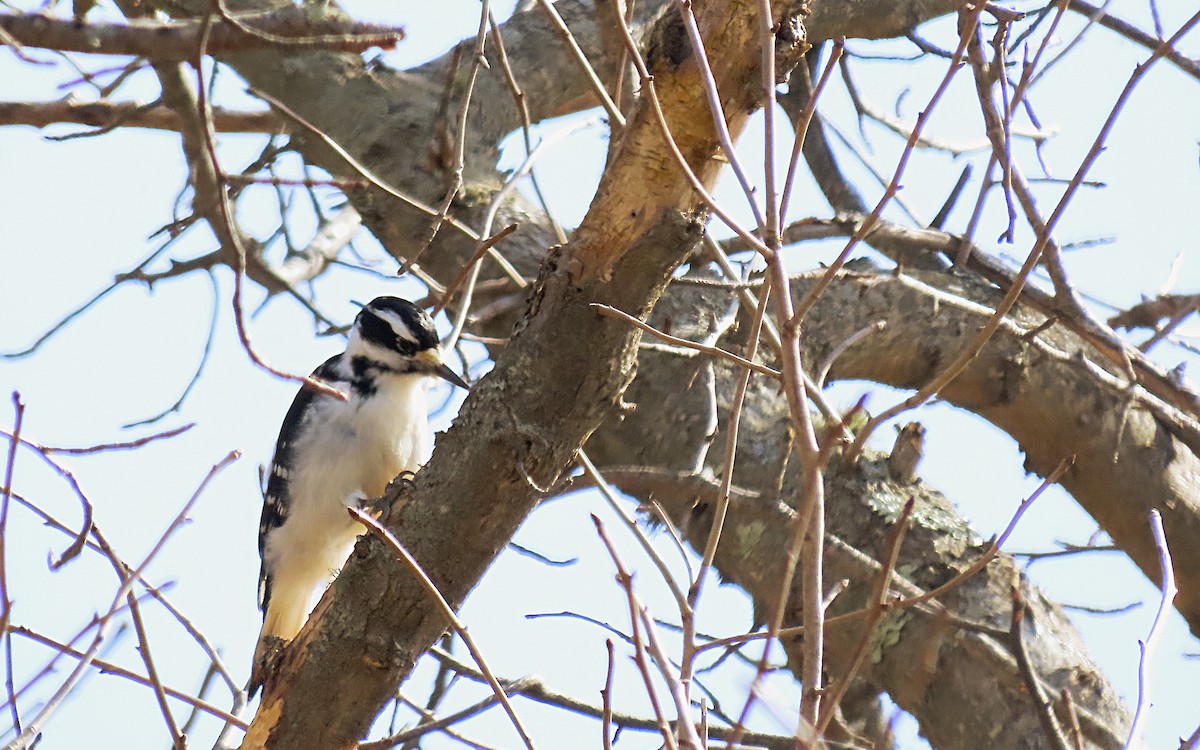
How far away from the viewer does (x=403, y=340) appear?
4527mm

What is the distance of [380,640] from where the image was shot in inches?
106

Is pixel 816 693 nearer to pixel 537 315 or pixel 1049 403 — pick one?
pixel 537 315

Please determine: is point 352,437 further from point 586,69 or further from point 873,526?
point 586,69

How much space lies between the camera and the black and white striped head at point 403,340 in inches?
177

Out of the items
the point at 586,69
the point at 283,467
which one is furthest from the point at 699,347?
the point at 283,467

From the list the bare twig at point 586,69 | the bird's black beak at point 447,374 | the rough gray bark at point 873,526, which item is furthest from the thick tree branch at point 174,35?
the bird's black beak at point 447,374

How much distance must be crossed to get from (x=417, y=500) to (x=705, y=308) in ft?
6.49

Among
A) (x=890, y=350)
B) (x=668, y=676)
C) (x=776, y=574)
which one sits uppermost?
(x=890, y=350)

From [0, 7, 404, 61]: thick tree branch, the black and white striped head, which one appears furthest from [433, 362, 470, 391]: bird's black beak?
[0, 7, 404, 61]: thick tree branch

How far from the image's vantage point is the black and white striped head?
14.8 ft

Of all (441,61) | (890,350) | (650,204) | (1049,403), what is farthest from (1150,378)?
(441,61)

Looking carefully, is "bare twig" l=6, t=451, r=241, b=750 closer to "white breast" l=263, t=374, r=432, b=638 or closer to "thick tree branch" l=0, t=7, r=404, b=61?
"thick tree branch" l=0, t=7, r=404, b=61

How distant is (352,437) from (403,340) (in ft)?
1.32

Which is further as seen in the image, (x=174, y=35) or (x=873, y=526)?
(x=873, y=526)
